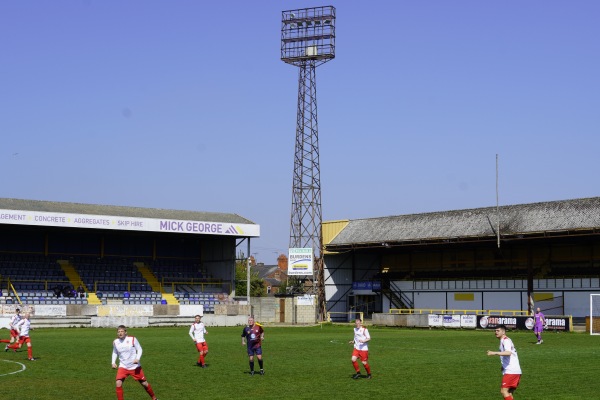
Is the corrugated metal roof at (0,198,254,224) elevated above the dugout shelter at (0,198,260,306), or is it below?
above

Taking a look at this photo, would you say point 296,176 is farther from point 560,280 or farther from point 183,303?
point 560,280

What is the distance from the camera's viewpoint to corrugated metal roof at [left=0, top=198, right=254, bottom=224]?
6969 cm

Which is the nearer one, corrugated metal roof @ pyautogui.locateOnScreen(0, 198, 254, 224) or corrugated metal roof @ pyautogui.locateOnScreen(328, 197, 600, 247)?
corrugated metal roof @ pyautogui.locateOnScreen(328, 197, 600, 247)

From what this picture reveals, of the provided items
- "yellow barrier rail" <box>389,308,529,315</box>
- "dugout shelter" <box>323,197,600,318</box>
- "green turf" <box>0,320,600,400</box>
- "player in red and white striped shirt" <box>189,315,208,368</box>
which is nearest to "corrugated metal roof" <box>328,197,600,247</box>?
"dugout shelter" <box>323,197,600,318</box>

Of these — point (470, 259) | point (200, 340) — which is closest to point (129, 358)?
point (200, 340)

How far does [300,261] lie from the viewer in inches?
3009

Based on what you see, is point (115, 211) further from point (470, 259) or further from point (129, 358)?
point (129, 358)

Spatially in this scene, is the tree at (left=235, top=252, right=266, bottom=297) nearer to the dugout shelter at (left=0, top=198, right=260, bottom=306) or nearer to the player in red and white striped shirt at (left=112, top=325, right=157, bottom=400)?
the dugout shelter at (left=0, top=198, right=260, bottom=306)

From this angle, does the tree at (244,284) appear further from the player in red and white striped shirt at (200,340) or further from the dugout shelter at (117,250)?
the player in red and white striped shirt at (200,340)

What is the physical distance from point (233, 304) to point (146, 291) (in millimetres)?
7961

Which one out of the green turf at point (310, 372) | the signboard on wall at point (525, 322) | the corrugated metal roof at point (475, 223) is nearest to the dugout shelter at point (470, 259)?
the corrugated metal roof at point (475, 223)

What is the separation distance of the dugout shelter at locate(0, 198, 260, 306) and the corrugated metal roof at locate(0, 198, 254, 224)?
0.09 metres

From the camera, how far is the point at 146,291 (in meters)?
74.9

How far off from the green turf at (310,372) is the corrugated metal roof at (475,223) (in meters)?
24.9
